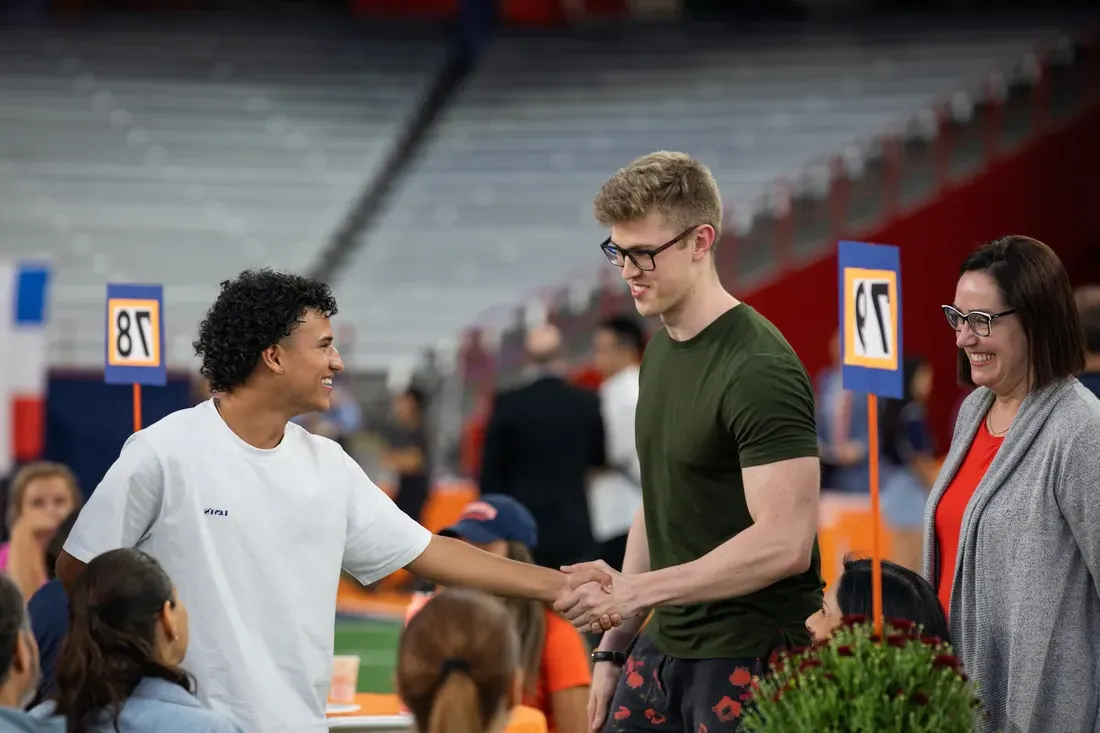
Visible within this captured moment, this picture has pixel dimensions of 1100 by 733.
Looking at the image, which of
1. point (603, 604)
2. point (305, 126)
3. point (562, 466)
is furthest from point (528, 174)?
point (603, 604)

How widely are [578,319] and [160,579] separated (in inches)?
424

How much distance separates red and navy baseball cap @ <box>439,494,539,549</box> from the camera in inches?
202

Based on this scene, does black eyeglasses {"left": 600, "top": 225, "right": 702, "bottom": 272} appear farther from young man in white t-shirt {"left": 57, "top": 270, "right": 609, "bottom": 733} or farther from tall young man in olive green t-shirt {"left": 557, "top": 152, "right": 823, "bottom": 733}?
young man in white t-shirt {"left": 57, "top": 270, "right": 609, "bottom": 733}

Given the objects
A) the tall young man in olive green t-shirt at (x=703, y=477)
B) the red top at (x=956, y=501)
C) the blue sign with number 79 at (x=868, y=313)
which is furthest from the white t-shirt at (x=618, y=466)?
the blue sign with number 79 at (x=868, y=313)

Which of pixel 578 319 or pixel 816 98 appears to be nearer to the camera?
pixel 578 319

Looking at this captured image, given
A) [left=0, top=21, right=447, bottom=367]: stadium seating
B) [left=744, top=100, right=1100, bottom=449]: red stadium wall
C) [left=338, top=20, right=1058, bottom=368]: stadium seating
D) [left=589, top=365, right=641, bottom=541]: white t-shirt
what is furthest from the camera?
[left=338, top=20, right=1058, bottom=368]: stadium seating

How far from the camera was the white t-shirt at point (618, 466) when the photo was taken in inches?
304

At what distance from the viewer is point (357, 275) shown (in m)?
18.4

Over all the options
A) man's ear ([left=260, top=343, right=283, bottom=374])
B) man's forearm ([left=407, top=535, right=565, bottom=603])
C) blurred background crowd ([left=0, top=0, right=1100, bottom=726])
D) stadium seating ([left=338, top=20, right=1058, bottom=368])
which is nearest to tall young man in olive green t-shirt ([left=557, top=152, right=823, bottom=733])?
man's forearm ([left=407, top=535, right=565, bottom=603])

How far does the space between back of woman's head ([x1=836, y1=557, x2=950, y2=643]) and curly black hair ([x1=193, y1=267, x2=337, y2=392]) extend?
4.44ft

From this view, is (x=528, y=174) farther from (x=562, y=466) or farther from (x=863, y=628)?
(x=863, y=628)

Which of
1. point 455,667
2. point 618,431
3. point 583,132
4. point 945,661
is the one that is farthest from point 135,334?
point 583,132

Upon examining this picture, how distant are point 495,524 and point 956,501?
1.69 meters

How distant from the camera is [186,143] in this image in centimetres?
1984
